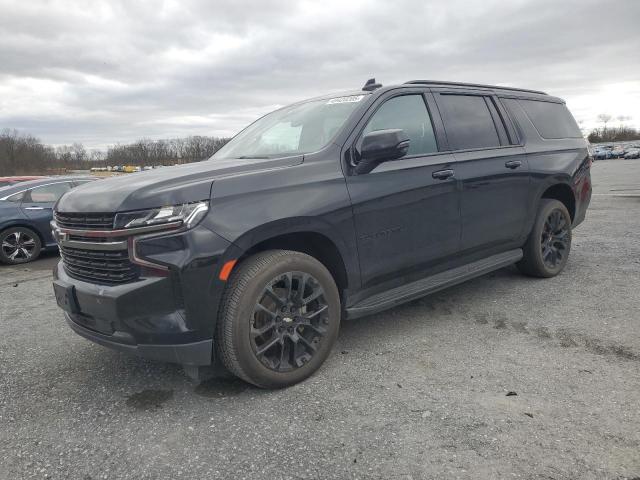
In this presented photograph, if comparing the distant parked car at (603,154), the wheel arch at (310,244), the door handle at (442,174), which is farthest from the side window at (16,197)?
the distant parked car at (603,154)

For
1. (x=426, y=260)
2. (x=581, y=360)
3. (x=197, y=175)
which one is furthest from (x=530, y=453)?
(x=197, y=175)

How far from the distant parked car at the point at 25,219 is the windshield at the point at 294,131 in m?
4.89

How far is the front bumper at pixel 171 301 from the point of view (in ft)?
8.35

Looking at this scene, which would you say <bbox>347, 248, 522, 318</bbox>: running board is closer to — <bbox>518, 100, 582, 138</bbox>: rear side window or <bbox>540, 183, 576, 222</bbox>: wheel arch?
<bbox>540, 183, 576, 222</bbox>: wheel arch

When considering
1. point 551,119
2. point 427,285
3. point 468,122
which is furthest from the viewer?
point 551,119

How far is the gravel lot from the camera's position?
7.41 ft

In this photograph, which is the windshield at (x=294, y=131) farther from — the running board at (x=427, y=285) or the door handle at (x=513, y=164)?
the door handle at (x=513, y=164)

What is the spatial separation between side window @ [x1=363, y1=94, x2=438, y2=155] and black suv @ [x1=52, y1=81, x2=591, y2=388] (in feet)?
0.04

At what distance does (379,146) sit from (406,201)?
0.55m

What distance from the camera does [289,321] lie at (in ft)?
9.72

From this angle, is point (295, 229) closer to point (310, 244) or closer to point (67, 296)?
point (310, 244)

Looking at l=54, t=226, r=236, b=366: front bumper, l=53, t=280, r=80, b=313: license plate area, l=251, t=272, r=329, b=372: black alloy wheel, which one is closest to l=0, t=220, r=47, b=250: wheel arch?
l=53, t=280, r=80, b=313: license plate area

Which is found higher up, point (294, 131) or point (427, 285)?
point (294, 131)

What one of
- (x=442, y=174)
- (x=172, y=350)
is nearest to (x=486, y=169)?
(x=442, y=174)
